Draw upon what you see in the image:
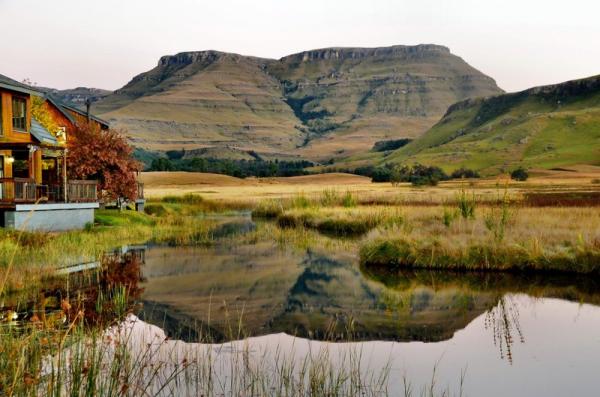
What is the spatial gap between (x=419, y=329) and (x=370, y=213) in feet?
82.0

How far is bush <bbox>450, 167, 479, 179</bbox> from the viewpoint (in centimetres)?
12274

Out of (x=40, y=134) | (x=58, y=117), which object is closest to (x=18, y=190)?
(x=40, y=134)

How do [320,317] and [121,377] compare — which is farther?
[320,317]

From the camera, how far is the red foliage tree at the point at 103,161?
41844 mm

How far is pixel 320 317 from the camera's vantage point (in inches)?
660

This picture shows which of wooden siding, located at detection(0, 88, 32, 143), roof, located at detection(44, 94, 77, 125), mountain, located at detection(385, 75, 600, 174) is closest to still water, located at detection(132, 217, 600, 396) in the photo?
wooden siding, located at detection(0, 88, 32, 143)

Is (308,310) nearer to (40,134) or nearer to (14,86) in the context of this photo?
(14,86)

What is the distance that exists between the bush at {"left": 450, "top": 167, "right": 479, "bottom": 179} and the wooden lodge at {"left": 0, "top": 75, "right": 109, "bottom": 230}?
94.8 meters

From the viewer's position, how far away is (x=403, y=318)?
1641 centimetres

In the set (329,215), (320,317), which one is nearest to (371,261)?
(320,317)

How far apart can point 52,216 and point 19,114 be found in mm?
8070

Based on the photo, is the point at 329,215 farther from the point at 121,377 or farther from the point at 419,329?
the point at 121,377

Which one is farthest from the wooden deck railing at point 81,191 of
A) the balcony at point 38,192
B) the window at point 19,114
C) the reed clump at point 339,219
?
the reed clump at point 339,219

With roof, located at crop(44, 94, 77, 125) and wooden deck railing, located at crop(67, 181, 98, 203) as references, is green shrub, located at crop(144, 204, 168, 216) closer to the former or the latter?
roof, located at crop(44, 94, 77, 125)
